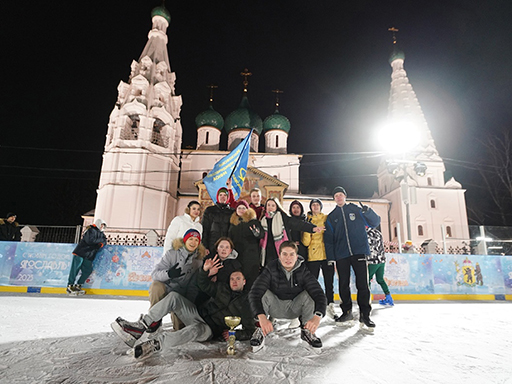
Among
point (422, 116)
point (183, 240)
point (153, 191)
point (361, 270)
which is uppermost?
point (422, 116)

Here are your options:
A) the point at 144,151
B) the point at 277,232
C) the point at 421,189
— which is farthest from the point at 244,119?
the point at 277,232

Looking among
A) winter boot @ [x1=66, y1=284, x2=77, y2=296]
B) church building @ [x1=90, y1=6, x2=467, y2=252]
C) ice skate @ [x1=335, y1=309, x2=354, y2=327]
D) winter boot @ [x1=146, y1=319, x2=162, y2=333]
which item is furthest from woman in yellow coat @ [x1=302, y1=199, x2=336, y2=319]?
church building @ [x1=90, y1=6, x2=467, y2=252]

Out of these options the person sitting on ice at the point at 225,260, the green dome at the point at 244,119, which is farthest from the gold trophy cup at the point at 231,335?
the green dome at the point at 244,119

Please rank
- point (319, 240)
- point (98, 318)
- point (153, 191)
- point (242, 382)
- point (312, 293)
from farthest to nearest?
point (153, 191), point (319, 240), point (98, 318), point (312, 293), point (242, 382)

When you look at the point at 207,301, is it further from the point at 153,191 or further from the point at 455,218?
the point at 455,218

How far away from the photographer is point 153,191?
81.1 feet

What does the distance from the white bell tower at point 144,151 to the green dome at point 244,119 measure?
244 inches

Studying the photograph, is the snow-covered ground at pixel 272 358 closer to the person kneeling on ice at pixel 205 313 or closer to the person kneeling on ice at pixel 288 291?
the person kneeling on ice at pixel 205 313

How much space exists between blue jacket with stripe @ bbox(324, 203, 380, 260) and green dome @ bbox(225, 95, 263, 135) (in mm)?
28407

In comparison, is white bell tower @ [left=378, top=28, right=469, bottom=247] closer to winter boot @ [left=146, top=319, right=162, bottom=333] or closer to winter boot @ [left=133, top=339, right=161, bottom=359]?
winter boot @ [left=146, top=319, right=162, bottom=333]

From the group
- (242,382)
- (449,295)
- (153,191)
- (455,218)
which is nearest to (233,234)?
(242,382)

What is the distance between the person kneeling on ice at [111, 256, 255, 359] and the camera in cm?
278

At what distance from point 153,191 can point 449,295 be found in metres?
21.2

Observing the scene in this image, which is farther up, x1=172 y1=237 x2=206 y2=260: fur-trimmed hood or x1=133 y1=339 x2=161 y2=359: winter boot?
x1=172 y1=237 x2=206 y2=260: fur-trimmed hood
